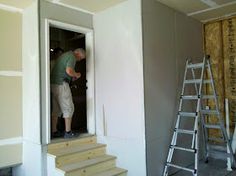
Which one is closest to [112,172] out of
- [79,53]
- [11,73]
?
[79,53]

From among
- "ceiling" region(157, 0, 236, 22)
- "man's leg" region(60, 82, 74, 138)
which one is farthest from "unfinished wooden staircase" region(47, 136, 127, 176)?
"ceiling" region(157, 0, 236, 22)

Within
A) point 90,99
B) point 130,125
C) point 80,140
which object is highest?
point 90,99

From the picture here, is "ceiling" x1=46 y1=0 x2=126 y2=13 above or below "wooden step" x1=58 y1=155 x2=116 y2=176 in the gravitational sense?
above

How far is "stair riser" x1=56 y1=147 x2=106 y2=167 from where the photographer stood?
335 centimetres

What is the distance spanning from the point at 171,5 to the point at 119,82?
1.54m

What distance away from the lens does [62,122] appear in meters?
4.93

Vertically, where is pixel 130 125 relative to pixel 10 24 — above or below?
below

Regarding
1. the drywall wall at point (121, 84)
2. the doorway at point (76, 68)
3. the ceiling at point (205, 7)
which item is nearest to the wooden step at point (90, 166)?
the drywall wall at point (121, 84)

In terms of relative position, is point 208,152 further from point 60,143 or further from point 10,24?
point 10,24

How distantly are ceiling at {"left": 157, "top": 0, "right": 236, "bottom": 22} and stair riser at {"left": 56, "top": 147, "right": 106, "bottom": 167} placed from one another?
8.43ft

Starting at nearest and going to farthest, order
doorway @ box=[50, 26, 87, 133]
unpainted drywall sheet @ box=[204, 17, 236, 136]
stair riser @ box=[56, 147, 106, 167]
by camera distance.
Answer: stair riser @ box=[56, 147, 106, 167]
unpainted drywall sheet @ box=[204, 17, 236, 136]
doorway @ box=[50, 26, 87, 133]

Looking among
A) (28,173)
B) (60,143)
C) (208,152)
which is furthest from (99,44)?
(208,152)

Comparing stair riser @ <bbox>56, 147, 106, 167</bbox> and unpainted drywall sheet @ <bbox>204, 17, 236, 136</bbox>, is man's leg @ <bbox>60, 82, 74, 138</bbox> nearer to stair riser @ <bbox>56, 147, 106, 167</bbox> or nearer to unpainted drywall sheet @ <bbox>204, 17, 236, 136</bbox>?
stair riser @ <bbox>56, 147, 106, 167</bbox>

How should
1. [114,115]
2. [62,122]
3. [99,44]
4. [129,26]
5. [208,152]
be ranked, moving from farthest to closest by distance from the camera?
1. [62,122]
2. [208,152]
3. [99,44]
4. [114,115]
5. [129,26]
